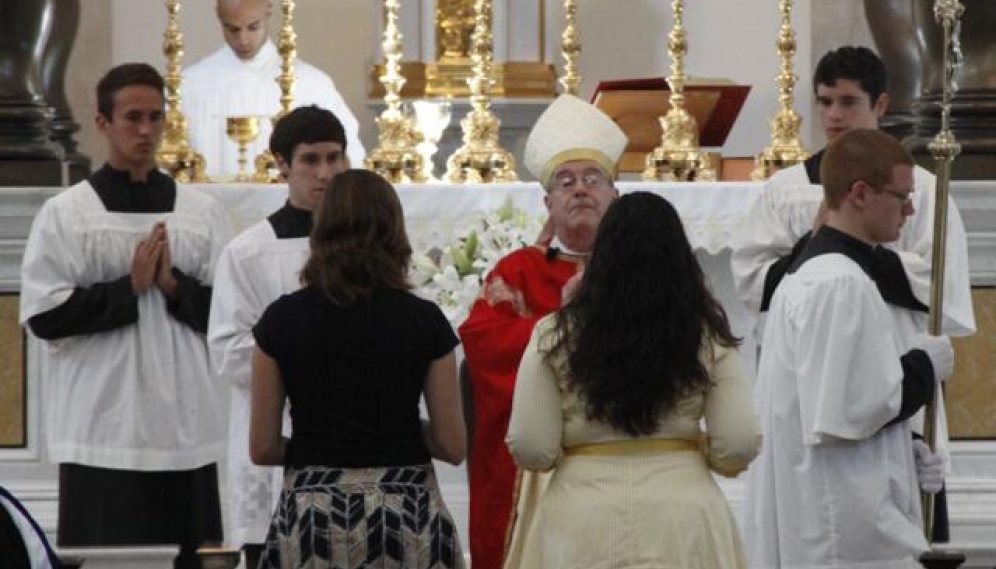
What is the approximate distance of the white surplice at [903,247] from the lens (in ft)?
22.0

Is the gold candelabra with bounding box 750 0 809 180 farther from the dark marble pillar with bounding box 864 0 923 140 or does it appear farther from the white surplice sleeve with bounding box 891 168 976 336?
the white surplice sleeve with bounding box 891 168 976 336

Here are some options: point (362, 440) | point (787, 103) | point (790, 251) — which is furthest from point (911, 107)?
point (362, 440)

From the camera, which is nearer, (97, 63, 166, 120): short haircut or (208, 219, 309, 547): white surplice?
(208, 219, 309, 547): white surplice

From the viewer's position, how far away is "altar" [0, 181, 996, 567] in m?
8.64

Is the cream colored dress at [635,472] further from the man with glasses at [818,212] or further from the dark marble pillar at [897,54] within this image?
the dark marble pillar at [897,54]

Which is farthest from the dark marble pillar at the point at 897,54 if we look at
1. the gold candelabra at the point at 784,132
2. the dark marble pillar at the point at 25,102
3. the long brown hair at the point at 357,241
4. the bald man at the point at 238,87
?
the long brown hair at the point at 357,241

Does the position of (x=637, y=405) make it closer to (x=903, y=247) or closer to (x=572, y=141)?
(x=572, y=141)

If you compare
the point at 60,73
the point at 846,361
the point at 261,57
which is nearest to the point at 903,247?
the point at 846,361

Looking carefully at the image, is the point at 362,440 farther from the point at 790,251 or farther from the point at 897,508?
the point at 790,251

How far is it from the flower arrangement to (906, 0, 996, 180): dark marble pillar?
100 inches

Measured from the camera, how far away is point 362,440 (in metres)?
5.51

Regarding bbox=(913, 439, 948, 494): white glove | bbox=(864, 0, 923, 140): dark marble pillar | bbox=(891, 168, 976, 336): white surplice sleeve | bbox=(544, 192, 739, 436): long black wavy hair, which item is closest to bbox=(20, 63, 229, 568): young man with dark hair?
bbox=(891, 168, 976, 336): white surplice sleeve

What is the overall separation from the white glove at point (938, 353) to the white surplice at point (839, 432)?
0.08 meters

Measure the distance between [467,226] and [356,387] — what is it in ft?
9.98
